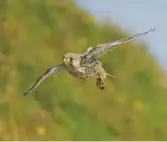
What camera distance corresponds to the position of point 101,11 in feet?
7.33

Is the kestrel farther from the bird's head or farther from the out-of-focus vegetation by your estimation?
the out-of-focus vegetation

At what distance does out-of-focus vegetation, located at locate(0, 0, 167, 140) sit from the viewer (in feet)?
7.23

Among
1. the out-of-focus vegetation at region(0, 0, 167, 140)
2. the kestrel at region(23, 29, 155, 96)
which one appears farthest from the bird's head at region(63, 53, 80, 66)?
the out-of-focus vegetation at region(0, 0, 167, 140)

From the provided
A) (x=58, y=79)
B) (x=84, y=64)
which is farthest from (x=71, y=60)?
(x=58, y=79)

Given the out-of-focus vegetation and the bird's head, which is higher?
the out-of-focus vegetation

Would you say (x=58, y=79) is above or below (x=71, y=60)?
above

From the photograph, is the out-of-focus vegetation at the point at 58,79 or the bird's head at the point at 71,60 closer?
the bird's head at the point at 71,60

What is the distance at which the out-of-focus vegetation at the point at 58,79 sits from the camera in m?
→ 2.20

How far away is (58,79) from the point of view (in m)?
2.17

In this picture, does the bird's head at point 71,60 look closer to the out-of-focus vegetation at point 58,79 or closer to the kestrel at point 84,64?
the kestrel at point 84,64

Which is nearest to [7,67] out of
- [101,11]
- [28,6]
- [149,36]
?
[28,6]

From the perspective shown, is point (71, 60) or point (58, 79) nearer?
point (71, 60)

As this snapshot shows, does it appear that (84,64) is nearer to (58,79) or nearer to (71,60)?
(71,60)

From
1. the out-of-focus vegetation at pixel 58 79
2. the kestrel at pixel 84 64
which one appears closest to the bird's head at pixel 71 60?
the kestrel at pixel 84 64
